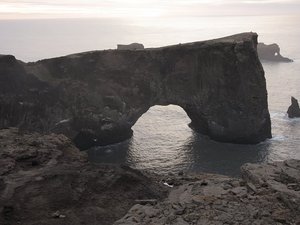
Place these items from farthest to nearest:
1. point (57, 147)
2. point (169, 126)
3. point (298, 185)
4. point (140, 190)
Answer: point (169, 126) → point (57, 147) → point (140, 190) → point (298, 185)

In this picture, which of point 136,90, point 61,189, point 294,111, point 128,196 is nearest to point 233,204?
point 128,196

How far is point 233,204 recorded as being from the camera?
78.2 feet

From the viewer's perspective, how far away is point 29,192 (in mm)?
27516

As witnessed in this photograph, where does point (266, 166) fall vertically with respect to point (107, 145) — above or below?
above

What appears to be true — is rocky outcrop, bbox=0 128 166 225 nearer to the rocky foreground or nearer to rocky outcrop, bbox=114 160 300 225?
the rocky foreground

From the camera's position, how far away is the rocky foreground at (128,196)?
23.0m

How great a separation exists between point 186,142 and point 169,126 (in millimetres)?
11047

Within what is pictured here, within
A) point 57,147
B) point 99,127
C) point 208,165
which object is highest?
point 57,147

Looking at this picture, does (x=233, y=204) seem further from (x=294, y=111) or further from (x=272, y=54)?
(x=272, y=54)

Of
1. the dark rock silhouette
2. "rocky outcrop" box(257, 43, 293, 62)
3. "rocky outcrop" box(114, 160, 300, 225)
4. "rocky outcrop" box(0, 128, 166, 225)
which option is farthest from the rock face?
"rocky outcrop" box(257, 43, 293, 62)

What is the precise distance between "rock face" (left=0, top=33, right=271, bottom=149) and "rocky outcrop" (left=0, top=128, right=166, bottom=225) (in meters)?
34.6

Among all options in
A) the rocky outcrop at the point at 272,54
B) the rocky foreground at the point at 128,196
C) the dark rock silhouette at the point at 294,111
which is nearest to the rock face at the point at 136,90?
the dark rock silhouette at the point at 294,111

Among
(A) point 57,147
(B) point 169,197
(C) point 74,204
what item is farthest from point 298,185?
(A) point 57,147

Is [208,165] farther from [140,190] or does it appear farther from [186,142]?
[140,190]
